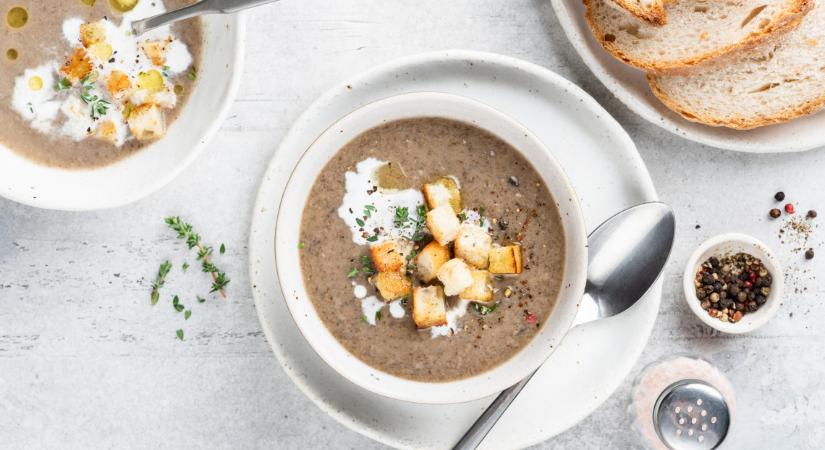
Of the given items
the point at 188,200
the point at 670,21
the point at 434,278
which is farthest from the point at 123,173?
the point at 670,21

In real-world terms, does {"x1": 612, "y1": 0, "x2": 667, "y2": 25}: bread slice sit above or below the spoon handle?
above

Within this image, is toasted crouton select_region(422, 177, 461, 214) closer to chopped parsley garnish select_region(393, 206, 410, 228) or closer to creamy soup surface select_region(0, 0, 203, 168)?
chopped parsley garnish select_region(393, 206, 410, 228)

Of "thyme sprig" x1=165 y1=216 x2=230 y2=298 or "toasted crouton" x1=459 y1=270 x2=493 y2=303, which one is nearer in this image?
"toasted crouton" x1=459 y1=270 x2=493 y2=303

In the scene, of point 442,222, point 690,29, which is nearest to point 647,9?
point 690,29

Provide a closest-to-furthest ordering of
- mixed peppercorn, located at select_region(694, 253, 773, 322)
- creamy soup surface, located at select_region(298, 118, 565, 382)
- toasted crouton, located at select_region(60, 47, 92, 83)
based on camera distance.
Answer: creamy soup surface, located at select_region(298, 118, 565, 382), toasted crouton, located at select_region(60, 47, 92, 83), mixed peppercorn, located at select_region(694, 253, 773, 322)

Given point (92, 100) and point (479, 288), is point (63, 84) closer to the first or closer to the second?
point (92, 100)

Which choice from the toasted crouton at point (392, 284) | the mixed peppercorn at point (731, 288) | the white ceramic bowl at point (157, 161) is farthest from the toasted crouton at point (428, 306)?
the mixed peppercorn at point (731, 288)

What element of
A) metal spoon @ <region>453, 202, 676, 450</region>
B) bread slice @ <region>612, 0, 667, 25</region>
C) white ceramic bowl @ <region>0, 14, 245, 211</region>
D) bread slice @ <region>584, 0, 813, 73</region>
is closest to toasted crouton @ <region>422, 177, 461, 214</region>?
metal spoon @ <region>453, 202, 676, 450</region>
